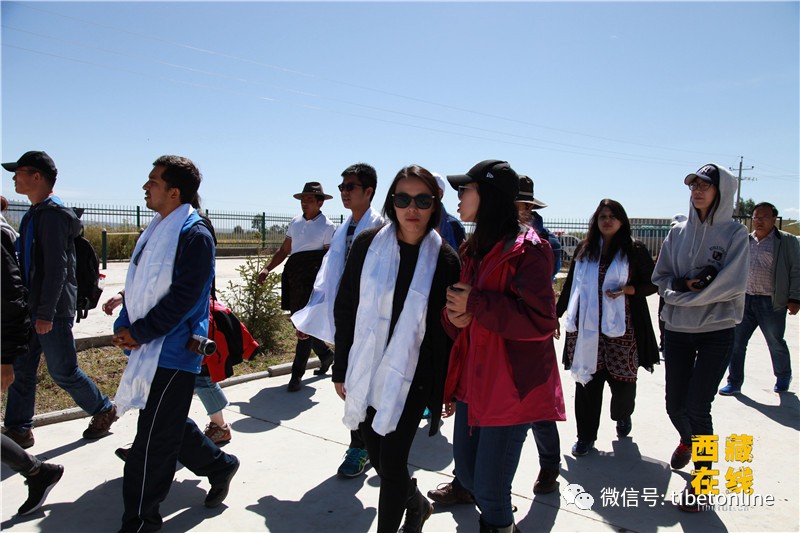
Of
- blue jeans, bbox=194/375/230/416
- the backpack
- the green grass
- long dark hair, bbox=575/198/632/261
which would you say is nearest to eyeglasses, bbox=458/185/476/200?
long dark hair, bbox=575/198/632/261

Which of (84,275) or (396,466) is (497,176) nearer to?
(396,466)

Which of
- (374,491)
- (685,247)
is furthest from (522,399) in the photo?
(685,247)

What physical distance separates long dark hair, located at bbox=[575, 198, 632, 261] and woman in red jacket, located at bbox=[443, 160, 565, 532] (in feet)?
6.37

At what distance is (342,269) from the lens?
4066 millimetres

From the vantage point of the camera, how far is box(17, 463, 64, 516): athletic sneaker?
10.4ft

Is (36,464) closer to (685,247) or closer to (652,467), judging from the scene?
(652,467)

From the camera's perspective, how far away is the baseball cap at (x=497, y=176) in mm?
2588

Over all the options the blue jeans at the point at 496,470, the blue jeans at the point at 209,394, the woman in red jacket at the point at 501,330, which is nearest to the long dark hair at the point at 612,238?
the woman in red jacket at the point at 501,330

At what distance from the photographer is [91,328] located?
271 inches

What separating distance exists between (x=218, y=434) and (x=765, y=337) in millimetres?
5598

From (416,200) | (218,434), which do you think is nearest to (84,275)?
(218,434)

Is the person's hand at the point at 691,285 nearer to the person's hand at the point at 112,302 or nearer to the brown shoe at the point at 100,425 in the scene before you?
the person's hand at the point at 112,302

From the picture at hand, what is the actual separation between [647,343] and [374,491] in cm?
225

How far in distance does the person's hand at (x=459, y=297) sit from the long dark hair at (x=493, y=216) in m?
0.27
